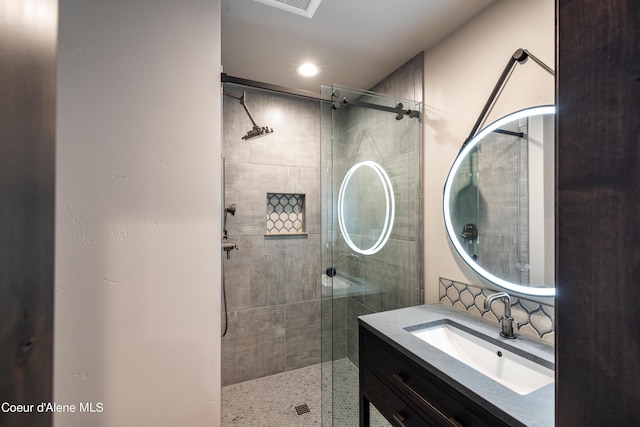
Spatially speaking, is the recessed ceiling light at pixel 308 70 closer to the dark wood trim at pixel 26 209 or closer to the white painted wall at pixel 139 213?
the white painted wall at pixel 139 213

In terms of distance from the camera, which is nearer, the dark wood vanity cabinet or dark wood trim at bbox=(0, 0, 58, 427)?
dark wood trim at bbox=(0, 0, 58, 427)

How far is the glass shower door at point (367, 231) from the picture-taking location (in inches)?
67.1

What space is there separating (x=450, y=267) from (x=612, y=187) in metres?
1.32

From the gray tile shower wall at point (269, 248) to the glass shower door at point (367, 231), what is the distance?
610 mm

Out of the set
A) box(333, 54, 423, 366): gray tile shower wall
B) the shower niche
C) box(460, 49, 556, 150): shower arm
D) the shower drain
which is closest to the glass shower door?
box(333, 54, 423, 366): gray tile shower wall

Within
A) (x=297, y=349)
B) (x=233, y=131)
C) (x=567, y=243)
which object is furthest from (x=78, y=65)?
(x=297, y=349)

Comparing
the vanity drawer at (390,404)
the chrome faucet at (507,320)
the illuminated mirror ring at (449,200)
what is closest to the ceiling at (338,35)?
the illuminated mirror ring at (449,200)

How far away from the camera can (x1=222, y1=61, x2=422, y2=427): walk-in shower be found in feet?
5.58

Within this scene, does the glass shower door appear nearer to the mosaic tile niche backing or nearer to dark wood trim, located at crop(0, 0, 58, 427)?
the mosaic tile niche backing

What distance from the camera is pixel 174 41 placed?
1.21m

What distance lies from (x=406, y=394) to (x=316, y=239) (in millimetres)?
1484

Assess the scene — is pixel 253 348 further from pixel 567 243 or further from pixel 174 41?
pixel 567 243

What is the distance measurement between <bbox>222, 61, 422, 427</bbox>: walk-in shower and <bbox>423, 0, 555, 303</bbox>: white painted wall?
11 centimetres

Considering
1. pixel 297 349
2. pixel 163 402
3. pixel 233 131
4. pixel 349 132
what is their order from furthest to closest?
pixel 297 349, pixel 233 131, pixel 349 132, pixel 163 402
